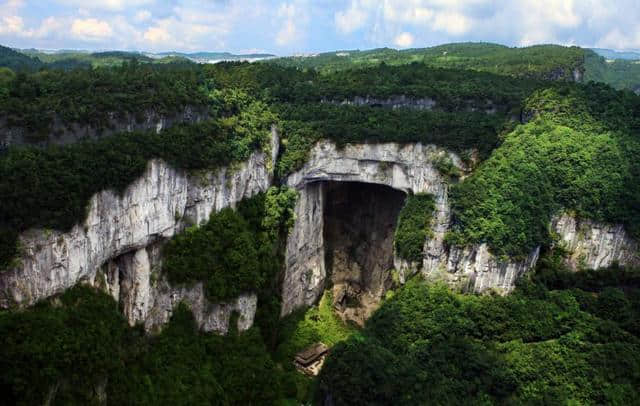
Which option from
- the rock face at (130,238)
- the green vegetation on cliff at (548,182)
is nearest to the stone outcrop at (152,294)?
the rock face at (130,238)

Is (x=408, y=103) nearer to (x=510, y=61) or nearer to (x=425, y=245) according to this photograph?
(x=425, y=245)

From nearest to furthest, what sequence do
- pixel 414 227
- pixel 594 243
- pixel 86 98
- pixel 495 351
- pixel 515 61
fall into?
pixel 86 98 < pixel 495 351 < pixel 594 243 < pixel 414 227 < pixel 515 61

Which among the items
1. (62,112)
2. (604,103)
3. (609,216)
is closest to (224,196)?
(62,112)

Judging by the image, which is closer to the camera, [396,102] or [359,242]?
[396,102]

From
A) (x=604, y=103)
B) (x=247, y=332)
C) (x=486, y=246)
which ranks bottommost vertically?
(x=247, y=332)

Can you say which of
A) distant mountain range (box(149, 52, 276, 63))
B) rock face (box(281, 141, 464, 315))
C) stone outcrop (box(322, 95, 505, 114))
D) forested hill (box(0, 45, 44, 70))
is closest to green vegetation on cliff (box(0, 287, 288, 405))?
rock face (box(281, 141, 464, 315))

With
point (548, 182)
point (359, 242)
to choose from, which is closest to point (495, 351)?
point (548, 182)

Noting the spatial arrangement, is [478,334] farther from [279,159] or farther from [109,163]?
[109,163]

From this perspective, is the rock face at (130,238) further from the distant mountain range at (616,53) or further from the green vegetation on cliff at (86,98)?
the distant mountain range at (616,53)
